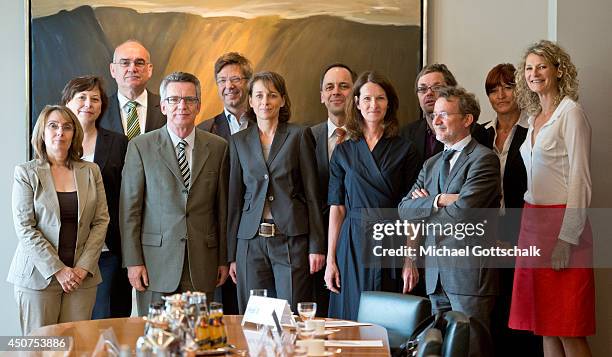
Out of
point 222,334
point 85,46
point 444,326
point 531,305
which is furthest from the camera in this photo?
point 85,46

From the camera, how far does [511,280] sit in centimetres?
502

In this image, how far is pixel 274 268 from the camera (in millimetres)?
4910

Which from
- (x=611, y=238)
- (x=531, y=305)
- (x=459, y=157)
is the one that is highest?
(x=459, y=157)

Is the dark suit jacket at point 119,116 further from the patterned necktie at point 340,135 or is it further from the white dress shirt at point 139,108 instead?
the patterned necktie at point 340,135

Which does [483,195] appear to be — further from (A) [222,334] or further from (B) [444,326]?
(A) [222,334]

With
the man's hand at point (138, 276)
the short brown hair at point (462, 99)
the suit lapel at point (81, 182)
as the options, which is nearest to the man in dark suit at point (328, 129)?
the short brown hair at point (462, 99)

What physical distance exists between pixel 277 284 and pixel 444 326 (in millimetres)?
1854

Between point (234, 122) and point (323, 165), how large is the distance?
88 cm

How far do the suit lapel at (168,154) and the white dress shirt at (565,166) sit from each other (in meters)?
2.02

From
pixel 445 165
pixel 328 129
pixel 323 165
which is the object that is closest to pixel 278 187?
pixel 323 165

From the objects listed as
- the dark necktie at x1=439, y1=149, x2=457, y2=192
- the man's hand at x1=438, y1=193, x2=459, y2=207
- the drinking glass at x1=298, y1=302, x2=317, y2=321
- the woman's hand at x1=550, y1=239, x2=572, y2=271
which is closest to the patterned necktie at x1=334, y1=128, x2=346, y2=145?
the dark necktie at x1=439, y1=149, x2=457, y2=192

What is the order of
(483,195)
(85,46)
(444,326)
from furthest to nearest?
(85,46), (483,195), (444,326)

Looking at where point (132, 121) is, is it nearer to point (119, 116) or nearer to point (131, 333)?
point (119, 116)

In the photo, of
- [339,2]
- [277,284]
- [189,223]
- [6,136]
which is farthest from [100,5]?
[277,284]
